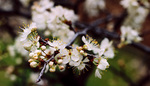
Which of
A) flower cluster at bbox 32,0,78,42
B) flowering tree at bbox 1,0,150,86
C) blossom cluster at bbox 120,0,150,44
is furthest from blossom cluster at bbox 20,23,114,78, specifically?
blossom cluster at bbox 120,0,150,44

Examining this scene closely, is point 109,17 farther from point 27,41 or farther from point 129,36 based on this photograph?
point 27,41

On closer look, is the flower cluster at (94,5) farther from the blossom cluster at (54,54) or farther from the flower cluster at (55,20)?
the blossom cluster at (54,54)

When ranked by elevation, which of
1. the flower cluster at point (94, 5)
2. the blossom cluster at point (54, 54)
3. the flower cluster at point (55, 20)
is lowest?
the blossom cluster at point (54, 54)

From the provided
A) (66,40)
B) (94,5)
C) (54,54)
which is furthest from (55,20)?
(94,5)

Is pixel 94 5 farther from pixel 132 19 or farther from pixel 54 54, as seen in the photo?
pixel 54 54

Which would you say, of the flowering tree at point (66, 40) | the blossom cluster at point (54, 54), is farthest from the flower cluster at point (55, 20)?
the blossom cluster at point (54, 54)

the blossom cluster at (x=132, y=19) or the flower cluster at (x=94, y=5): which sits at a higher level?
the flower cluster at (x=94, y=5)

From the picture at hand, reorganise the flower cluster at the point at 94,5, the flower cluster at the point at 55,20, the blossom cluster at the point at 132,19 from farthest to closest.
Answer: the flower cluster at the point at 94,5 < the blossom cluster at the point at 132,19 < the flower cluster at the point at 55,20

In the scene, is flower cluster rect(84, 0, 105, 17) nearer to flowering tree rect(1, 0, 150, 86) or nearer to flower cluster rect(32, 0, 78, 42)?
flowering tree rect(1, 0, 150, 86)

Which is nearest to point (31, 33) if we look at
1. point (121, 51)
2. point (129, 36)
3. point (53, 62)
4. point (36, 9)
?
point (53, 62)

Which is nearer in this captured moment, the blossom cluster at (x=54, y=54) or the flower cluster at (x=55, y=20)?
the blossom cluster at (x=54, y=54)

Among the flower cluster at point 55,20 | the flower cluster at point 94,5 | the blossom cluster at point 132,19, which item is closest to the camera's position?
the flower cluster at point 55,20
